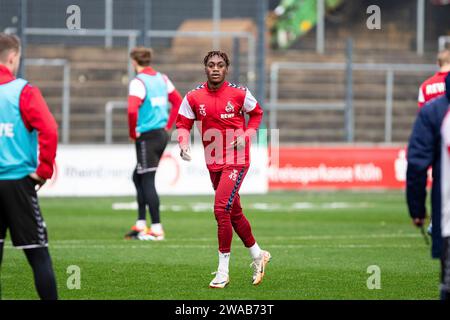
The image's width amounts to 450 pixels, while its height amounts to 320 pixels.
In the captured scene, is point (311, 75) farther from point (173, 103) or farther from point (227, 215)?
point (227, 215)

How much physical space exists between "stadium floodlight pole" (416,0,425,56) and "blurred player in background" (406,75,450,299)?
23324mm

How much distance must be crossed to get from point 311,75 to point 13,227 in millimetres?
21105

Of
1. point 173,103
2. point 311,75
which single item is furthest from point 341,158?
point 173,103

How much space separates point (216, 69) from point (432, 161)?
355 centimetres

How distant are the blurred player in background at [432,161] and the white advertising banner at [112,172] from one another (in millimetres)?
15201

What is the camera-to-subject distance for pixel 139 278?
34.3 ft

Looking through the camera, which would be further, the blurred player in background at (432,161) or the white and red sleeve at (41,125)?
the white and red sleeve at (41,125)

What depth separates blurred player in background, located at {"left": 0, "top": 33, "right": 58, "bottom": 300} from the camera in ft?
25.1

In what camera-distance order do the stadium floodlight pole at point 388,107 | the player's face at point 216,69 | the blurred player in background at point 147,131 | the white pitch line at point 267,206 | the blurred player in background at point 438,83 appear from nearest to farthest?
the player's face at point 216,69, the blurred player in background at point 438,83, the blurred player in background at point 147,131, the white pitch line at point 267,206, the stadium floodlight pole at point 388,107

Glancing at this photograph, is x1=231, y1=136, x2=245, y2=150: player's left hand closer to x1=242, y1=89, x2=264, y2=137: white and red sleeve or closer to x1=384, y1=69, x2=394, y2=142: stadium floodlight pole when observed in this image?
x1=242, y1=89, x2=264, y2=137: white and red sleeve

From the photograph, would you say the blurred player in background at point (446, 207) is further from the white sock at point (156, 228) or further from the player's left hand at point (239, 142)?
the white sock at point (156, 228)

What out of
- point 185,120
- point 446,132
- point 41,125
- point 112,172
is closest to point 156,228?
point 185,120

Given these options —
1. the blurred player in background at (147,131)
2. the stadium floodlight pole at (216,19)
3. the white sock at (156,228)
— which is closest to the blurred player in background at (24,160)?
the blurred player in background at (147,131)

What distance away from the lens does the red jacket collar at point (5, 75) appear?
25.5ft
